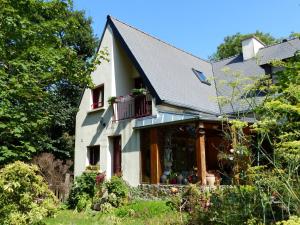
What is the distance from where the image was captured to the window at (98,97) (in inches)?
721

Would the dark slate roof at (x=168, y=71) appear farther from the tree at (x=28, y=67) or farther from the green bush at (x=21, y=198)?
the green bush at (x=21, y=198)

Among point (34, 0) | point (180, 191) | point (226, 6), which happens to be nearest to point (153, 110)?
point (180, 191)

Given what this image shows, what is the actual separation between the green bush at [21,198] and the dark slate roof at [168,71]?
851 centimetres

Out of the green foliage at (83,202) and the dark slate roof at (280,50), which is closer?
the green foliage at (83,202)

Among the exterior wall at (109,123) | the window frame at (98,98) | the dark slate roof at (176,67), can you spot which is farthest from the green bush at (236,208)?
the window frame at (98,98)

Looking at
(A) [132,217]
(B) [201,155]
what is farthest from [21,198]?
(B) [201,155]

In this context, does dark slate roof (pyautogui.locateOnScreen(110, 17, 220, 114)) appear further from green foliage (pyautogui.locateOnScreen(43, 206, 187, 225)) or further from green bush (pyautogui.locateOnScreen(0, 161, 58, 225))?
green bush (pyautogui.locateOnScreen(0, 161, 58, 225))

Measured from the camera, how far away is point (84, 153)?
60.0ft

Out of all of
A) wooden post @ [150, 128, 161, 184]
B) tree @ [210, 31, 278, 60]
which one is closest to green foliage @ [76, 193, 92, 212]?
wooden post @ [150, 128, 161, 184]

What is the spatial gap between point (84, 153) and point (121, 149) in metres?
3.20

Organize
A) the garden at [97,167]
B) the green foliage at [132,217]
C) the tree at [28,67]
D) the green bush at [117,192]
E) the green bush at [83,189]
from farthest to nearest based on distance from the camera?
the green bush at [83,189] < the green bush at [117,192] < the green foliage at [132,217] < the tree at [28,67] < the garden at [97,167]

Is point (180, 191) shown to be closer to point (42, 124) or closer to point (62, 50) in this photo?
point (42, 124)

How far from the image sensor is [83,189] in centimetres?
1495

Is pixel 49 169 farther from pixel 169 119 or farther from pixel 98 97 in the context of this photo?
pixel 169 119
